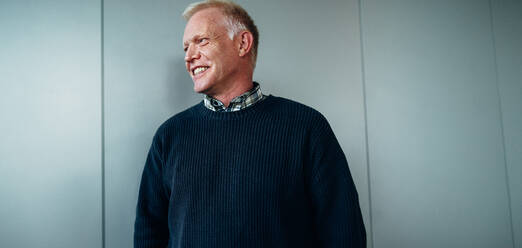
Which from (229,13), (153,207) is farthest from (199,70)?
(153,207)

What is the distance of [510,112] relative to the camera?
171cm

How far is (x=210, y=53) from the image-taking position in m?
1.09

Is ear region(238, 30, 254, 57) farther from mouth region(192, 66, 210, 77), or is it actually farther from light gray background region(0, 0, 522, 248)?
light gray background region(0, 0, 522, 248)

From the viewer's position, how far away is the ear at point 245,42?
3.80ft

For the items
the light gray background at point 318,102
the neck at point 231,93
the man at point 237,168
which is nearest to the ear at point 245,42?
the man at point 237,168

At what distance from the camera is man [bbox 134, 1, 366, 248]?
38.8 inches

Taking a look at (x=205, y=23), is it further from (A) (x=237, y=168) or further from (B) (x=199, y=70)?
(A) (x=237, y=168)

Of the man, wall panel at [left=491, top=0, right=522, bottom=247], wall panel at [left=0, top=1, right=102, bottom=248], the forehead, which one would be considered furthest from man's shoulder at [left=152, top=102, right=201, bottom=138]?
wall panel at [left=491, top=0, right=522, bottom=247]

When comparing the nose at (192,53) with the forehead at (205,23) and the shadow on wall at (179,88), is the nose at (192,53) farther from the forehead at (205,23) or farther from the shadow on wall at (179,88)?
the shadow on wall at (179,88)

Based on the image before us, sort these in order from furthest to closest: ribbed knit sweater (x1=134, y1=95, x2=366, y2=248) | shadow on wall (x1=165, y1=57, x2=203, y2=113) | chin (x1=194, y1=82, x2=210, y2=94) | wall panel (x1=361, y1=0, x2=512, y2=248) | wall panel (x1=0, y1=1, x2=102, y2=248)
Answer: wall panel (x1=361, y1=0, x2=512, y2=248)
shadow on wall (x1=165, y1=57, x2=203, y2=113)
wall panel (x1=0, y1=1, x2=102, y2=248)
chin (x1=194, y1=82, x2=210, y2=94)
ribbed knit sweater (x1=134, y1=95, x2=366, y2=248)

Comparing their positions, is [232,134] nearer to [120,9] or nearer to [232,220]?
[232,220]

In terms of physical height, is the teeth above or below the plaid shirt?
above

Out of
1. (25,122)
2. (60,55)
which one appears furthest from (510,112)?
(25,122)

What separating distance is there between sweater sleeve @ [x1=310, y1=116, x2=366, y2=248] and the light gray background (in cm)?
56
